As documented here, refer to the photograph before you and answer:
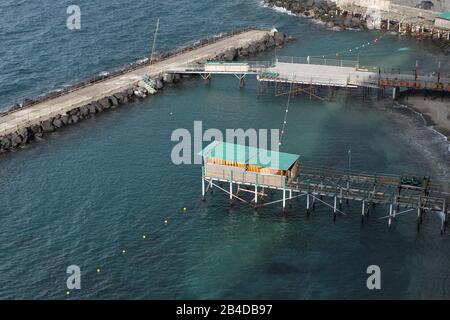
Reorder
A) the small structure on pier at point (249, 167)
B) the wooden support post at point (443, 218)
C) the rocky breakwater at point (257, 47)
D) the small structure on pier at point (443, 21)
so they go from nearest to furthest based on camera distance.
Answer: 1. the wooden support post at point (443, 218)
2. the small structure on pier at point (249, 167)
3. the rocky breakwater at point (257, 47)
4. the small structure on pier at point (443, 21)

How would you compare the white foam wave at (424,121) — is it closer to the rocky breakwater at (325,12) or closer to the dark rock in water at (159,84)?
the dark rock in water at (159,84)

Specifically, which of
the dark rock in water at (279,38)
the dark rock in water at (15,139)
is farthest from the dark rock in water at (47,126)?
the dark rock in water at (279,38)

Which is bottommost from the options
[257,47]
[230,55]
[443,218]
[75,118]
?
[443,218]

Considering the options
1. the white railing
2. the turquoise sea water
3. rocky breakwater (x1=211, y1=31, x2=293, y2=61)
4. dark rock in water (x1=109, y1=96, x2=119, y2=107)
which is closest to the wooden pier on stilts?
the turquoise sea water

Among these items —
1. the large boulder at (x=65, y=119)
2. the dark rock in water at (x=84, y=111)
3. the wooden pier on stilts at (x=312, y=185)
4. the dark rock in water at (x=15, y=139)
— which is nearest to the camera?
the wooden pier on stilts at (x=312, y=185)

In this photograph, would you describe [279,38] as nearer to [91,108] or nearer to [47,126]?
[91,108]

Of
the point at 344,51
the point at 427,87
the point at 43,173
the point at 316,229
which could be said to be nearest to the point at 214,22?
the point at 344,51

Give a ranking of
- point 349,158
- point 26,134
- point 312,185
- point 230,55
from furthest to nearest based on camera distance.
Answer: point 230,55, point 26,134, point 349,158, point 312,185

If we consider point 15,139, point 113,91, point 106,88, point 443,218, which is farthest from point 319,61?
point 443,218
